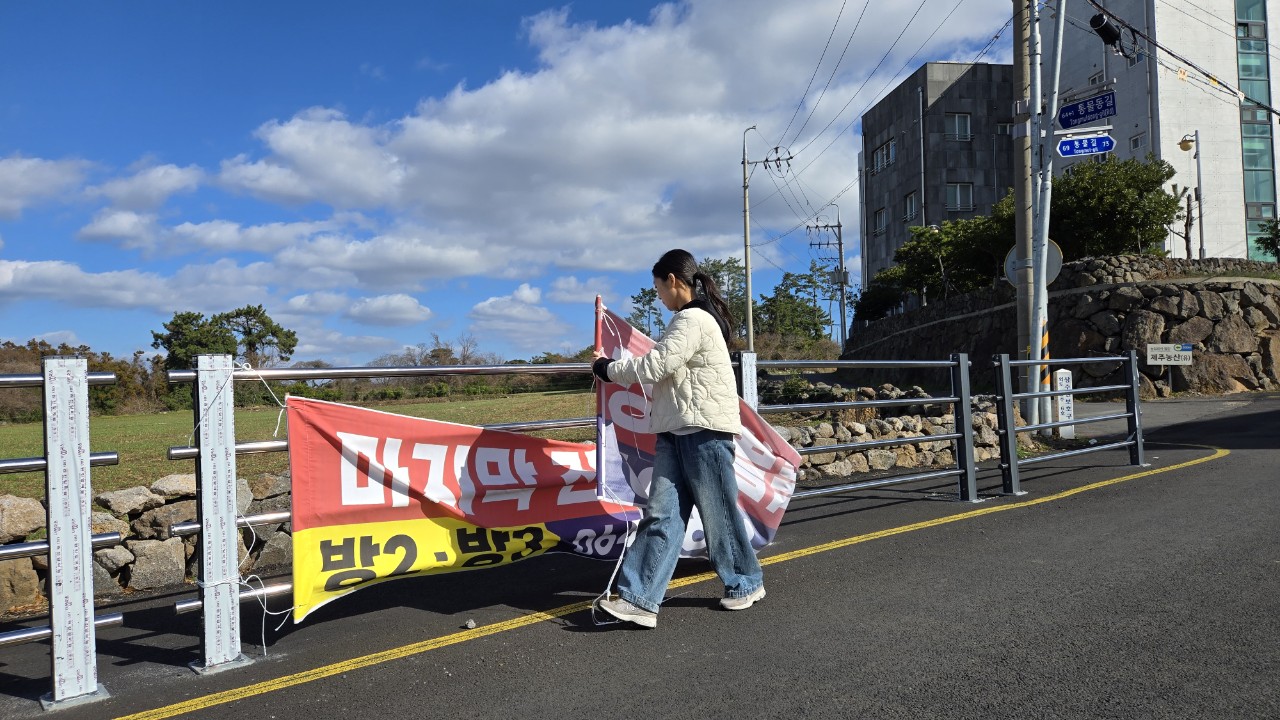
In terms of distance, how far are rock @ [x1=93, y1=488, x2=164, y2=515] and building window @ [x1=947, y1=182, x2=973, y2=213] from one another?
5199cm

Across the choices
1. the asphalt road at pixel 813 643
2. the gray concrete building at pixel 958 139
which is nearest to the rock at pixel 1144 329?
the asphalt road at pixel 813 643

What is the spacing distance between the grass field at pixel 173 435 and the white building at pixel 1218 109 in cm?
3520

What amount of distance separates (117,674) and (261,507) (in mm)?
2834

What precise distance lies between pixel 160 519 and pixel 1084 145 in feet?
40.3

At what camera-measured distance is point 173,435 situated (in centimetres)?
1656

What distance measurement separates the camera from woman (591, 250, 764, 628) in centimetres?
421

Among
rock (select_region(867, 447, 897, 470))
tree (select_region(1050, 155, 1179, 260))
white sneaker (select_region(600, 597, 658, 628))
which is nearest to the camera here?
white sneaker (select_region(600, 597, 658, 628))

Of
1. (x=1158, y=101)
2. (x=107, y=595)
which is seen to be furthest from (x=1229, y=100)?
(x=107, y=595)

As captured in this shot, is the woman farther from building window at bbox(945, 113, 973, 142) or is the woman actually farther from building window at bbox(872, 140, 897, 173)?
building window at bbox(872, 140, 897, 173)

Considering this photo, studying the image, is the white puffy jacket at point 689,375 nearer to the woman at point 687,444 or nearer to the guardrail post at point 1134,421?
the woman at point 687,444

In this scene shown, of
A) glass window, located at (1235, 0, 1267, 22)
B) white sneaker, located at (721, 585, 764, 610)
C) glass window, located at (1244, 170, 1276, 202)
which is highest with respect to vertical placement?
glass window, located at (1235, 0, 1267, 22)

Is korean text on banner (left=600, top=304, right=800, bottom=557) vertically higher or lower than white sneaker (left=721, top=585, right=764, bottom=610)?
higher

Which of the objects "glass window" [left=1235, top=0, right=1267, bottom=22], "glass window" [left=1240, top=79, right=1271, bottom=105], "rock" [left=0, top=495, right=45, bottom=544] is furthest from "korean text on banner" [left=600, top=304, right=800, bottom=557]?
"glass window" [left=1235, top=0, right=1267, bottom=22]

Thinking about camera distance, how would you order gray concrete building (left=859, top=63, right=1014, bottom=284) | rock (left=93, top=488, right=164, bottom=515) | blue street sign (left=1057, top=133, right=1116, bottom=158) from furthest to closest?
gray concrete building (left=859, top=63, right=1014, bottom=284) < blue street sign (left=1057, top=133, right=1116, bottom=158) < rock (left=93, top=488, right=164, bottom=515)
